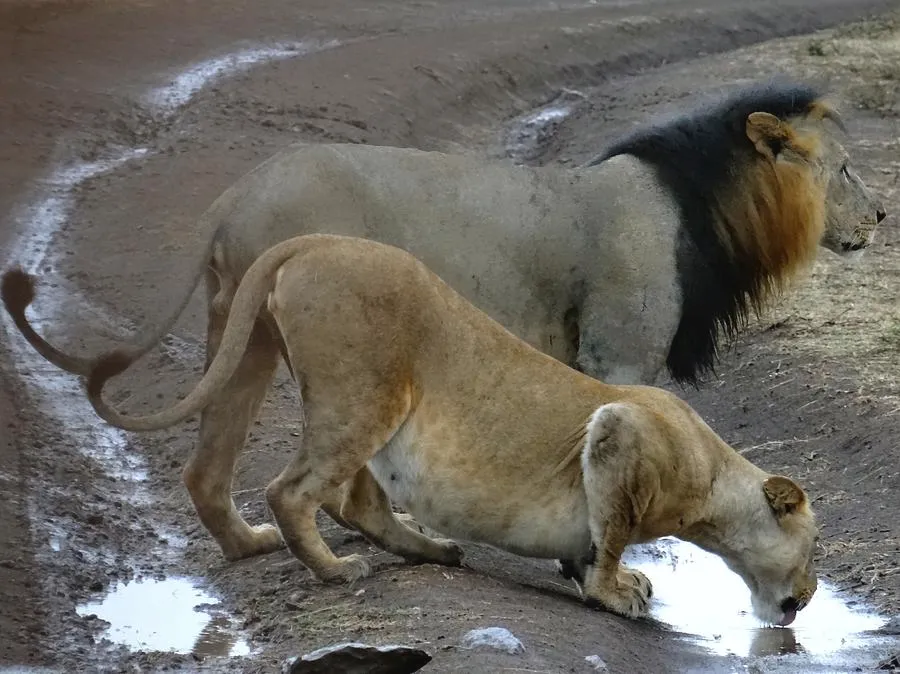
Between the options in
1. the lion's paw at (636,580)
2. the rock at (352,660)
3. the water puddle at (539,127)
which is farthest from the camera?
the water puddle at (539,127)

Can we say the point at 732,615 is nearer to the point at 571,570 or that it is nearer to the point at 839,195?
the point at 571,570

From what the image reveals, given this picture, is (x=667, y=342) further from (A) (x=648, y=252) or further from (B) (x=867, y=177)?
(B) (x=867, y=177)

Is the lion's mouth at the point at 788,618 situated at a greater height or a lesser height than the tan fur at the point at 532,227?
lesser

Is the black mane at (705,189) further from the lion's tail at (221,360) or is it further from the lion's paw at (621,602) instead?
the lion's tail at (221,360)

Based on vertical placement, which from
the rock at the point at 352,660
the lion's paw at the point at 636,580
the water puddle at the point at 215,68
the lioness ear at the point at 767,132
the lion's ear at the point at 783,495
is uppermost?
the lioness ear at the point at 767,132

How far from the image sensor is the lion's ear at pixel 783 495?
612 centimetres

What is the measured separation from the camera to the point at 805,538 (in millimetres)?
6168

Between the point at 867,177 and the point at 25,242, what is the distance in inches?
263

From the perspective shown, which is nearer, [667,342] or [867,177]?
[667,342]

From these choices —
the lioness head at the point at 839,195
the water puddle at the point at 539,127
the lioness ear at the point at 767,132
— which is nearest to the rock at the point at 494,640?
the lioness ear at the point at 767,132

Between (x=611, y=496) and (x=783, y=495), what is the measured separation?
0.77 meters

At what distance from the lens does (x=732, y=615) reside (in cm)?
648

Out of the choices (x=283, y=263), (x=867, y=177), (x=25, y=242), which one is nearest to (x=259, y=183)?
(x=283, y=263)

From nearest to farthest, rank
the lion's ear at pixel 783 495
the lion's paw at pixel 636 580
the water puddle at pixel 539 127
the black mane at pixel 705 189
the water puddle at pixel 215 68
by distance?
1. the lion's paw at pixel 636 580
2. the lion's ear at pixel 783 495
3. the black mane at pixel 705 189
4. the water puddle at pixel 215 68
5. the water puddle at pixel 539 127
